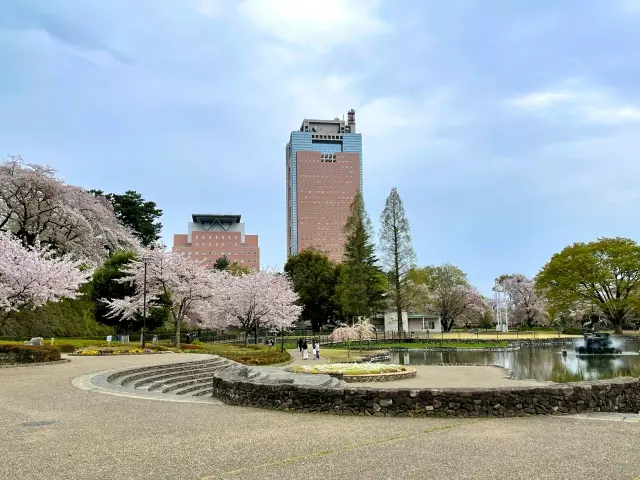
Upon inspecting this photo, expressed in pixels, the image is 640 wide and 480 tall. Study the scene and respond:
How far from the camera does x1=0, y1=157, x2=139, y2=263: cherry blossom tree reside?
1654 inches

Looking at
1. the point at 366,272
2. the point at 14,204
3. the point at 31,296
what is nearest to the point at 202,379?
the point at 31,296

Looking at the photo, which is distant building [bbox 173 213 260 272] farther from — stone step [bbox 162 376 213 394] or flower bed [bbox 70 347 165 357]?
stone step [bbox 162 376 213 394]

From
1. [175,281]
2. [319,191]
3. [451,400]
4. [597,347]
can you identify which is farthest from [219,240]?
[451,400]

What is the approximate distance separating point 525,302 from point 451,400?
8424 cm

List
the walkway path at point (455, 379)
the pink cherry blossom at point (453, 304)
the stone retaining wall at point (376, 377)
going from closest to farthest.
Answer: the walkway path at point (455, 379), the stone retaining wall at point (376, 377), the pink cherry blossom at point (453, 304)

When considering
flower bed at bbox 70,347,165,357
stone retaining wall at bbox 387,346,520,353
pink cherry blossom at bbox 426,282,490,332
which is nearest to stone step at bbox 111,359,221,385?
flower bed at bbox 70,347,165,357

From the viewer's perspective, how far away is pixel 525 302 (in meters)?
88.2

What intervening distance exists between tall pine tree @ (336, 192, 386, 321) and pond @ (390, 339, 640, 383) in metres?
14.3

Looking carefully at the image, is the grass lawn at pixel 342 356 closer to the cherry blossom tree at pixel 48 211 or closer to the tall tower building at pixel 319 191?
the cherry blossom tree at pixel 48 211

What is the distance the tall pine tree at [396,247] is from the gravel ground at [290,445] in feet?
168

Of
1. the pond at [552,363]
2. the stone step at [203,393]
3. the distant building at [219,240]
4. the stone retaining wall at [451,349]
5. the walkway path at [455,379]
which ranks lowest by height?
the stone retaining wall at [451,349]

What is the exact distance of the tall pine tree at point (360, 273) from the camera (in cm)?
5956

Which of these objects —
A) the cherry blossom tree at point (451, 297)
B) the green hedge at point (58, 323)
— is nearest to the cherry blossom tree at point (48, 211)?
the green hedge at point (58, 323)

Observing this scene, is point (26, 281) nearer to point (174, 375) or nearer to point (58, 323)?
point (174, 375)
